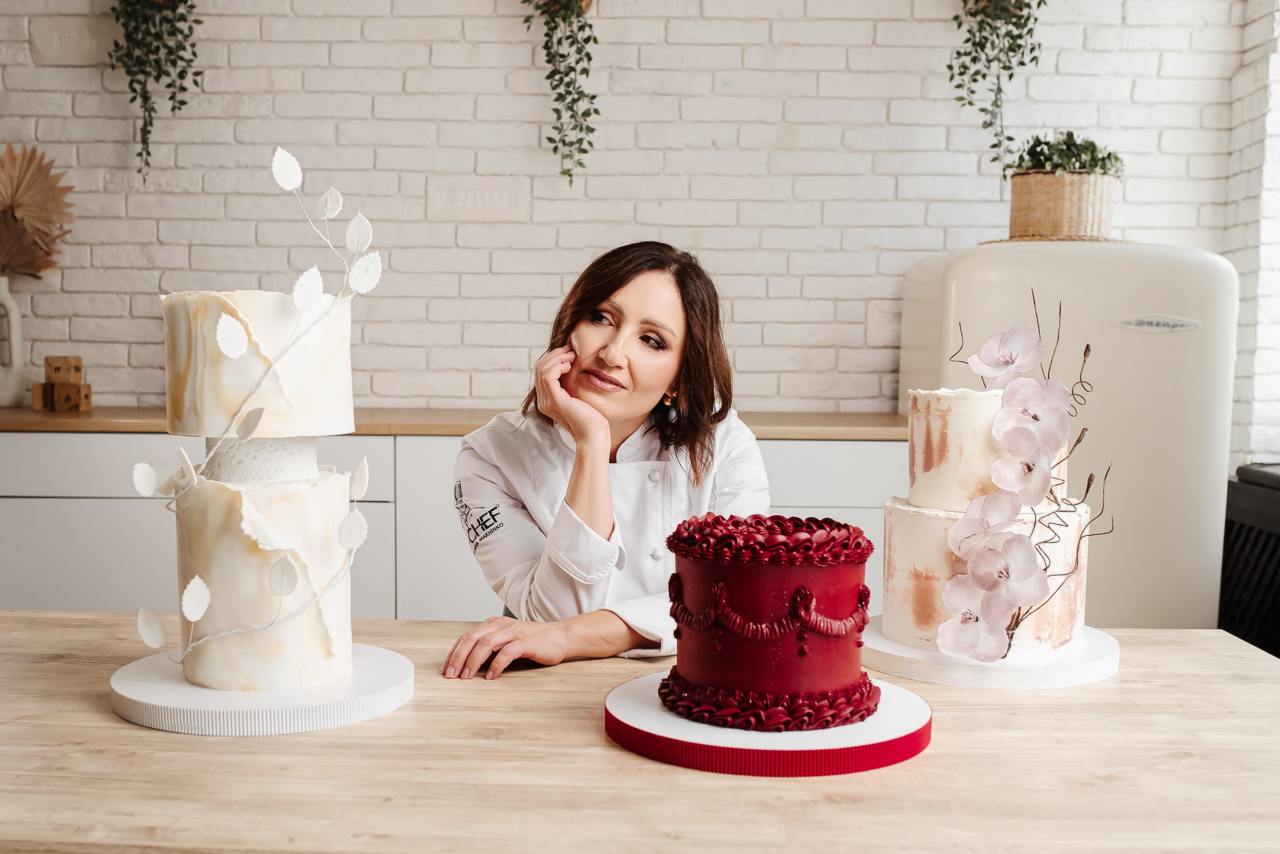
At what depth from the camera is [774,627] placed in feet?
3.34

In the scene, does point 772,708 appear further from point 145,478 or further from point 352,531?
point 145,478

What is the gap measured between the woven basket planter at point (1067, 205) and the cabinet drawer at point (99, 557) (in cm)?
199

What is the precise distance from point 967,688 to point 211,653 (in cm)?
80

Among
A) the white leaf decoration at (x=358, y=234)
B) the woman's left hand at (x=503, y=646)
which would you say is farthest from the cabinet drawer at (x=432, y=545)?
the white leaf decoration at (x=358, y=234)

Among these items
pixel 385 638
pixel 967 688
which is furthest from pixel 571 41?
pixel 967 688

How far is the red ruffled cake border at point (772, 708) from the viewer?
3.33ft

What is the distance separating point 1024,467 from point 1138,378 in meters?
2.02

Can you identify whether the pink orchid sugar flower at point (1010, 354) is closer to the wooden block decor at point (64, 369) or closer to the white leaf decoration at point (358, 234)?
the white leaf decoration at point (358, 234)

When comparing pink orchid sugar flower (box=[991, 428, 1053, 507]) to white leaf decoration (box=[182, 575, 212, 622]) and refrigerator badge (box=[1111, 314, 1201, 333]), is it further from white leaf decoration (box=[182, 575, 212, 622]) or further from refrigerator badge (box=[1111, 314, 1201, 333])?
refrigerator badge (box=[1111, 314, 1201, 333])

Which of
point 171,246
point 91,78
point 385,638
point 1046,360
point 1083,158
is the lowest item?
point 385,638

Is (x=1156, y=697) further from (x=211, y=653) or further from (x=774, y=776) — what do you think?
(x=211, y=653)

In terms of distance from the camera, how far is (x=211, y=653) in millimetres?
1109

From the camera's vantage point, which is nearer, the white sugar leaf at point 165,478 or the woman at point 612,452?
the white sugar leaf at point 165,478

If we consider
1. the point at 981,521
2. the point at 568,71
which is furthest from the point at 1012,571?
the point at 568,71
